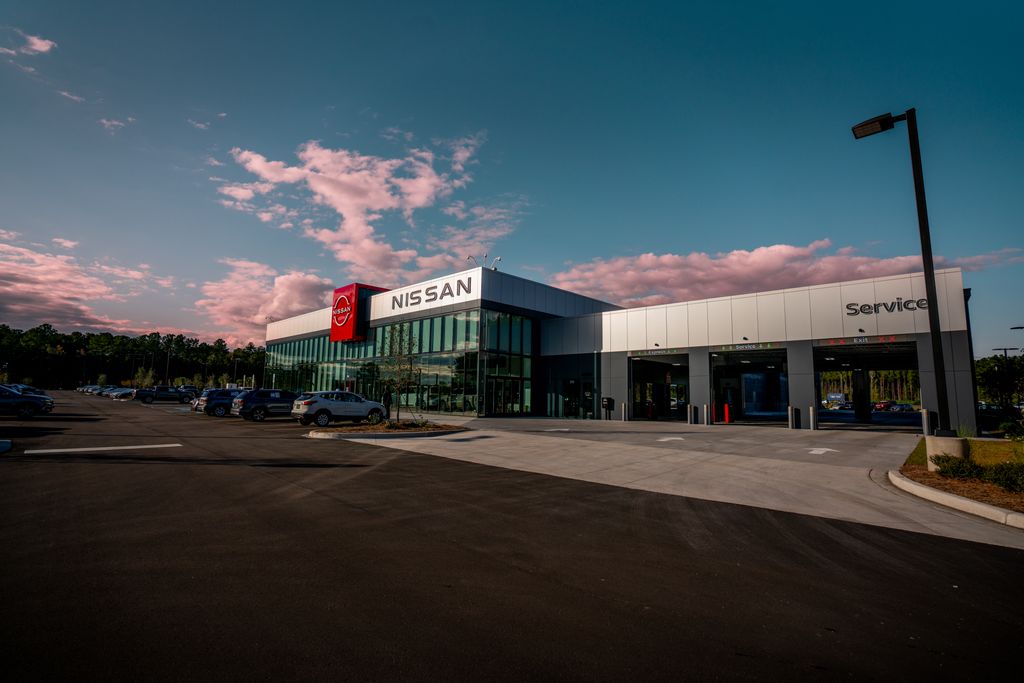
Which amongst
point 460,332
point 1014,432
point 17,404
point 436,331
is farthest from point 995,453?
point 17,404

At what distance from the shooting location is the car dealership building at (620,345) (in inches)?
880

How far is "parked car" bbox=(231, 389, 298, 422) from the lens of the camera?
84.1 ft

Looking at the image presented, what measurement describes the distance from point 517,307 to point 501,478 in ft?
84.3

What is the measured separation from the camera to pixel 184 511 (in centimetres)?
705

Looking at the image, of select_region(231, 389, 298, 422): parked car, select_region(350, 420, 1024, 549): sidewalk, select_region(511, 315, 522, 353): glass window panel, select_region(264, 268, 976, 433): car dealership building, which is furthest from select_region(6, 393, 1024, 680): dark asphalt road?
select_region(511, 315, 522, 353): glass window panel

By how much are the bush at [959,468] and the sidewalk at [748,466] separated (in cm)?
101

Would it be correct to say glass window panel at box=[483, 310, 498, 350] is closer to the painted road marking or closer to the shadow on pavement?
the painted road marking

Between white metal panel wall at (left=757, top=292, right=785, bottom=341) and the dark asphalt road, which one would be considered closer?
the dark asphalt road

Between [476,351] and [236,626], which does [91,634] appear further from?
[476,351]

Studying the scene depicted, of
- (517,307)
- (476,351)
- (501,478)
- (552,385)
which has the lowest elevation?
(501,478)

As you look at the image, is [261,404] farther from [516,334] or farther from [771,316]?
[771,316]

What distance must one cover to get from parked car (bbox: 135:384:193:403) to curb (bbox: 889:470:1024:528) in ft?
193

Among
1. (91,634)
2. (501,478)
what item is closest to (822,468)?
(501,478)

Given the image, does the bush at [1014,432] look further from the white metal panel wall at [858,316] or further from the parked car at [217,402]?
the parked car at [217,402]
